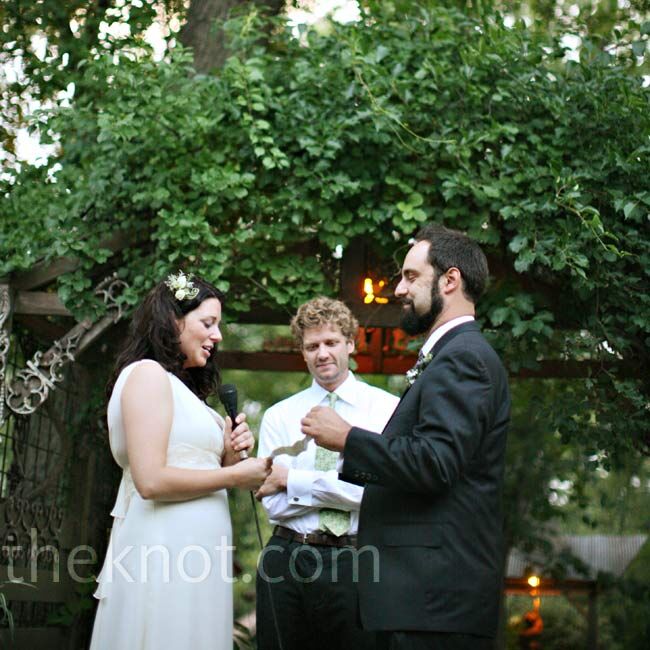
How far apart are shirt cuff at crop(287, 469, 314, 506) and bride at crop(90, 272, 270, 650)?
0.59m

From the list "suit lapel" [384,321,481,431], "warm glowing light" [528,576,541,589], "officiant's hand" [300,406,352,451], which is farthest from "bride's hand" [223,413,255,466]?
"warm glowing light" [528,576,541,589]

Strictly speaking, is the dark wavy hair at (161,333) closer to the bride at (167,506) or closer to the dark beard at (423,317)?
the bride at (167,506)

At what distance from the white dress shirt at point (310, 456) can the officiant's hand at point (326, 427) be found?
0.96 meters

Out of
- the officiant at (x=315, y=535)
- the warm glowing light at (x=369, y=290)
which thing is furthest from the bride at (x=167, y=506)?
the warm glowing light at (x=369, y=290)

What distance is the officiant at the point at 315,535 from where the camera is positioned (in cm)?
371

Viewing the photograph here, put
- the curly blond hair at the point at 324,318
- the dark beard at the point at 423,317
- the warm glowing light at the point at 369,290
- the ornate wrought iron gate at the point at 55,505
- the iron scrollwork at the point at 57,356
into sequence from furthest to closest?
the ornate wrought iron gate at the point at 55,505 < the warm glowing light at the point at 369,290 < the iron scrollwork at the point at 57,356 < the curly blond hair at the point at 324,318 < the dark beard at the point at 423,317

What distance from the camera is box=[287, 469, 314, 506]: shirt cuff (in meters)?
3.77

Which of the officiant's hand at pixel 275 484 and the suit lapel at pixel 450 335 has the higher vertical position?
the suit lapel at pixel 450 335

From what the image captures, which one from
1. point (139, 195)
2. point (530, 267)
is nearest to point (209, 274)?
point (139, 195)

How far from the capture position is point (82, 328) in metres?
5.20

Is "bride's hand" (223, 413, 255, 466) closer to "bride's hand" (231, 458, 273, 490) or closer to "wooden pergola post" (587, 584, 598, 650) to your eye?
"bride's hand" (231, 458, 273, 490)

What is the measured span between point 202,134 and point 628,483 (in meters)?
8.93

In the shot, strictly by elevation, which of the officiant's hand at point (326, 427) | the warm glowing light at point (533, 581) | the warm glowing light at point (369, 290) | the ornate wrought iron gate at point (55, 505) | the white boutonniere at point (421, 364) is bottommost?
the warm glowing light at point (533, 581)

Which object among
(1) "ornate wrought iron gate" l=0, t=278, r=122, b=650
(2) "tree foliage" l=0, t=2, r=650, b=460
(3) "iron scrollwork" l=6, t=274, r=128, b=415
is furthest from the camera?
(1) "ornate wrought iron gate" l=0, t=278, r=122, b=650
